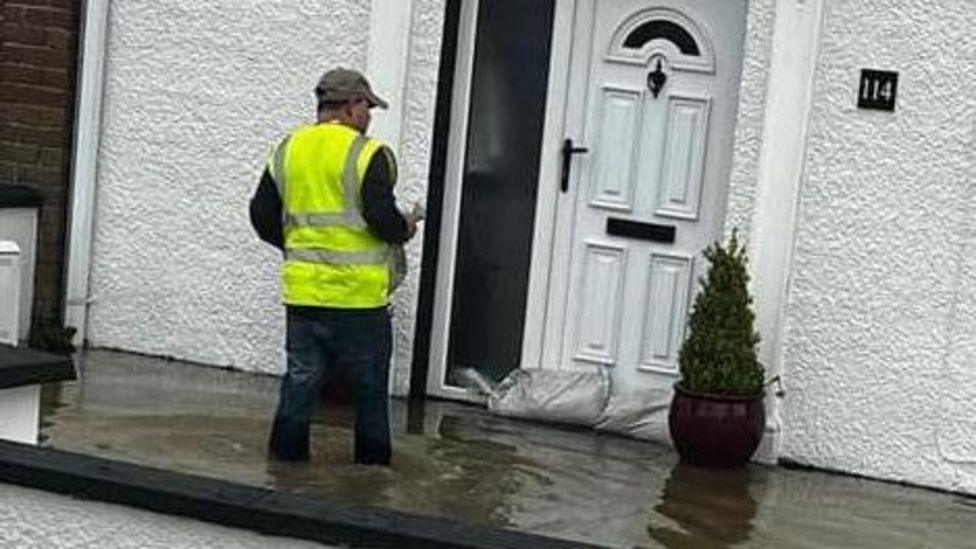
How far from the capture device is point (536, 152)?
32.7 feet

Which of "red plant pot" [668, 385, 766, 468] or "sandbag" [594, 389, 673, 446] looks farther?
"sandbag" [594, 389, 673, 446]

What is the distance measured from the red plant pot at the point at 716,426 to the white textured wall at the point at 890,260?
39 cm

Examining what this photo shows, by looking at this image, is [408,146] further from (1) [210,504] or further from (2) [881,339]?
(1) [210,504]

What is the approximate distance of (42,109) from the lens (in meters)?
10.6

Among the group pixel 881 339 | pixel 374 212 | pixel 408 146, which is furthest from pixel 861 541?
pixel 408 146

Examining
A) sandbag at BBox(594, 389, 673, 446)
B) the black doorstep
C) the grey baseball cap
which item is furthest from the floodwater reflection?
the black doorstep

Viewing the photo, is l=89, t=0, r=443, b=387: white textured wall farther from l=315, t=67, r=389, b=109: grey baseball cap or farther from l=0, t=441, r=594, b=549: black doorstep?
l=0, t=441, r=594, b=549: black doorstep

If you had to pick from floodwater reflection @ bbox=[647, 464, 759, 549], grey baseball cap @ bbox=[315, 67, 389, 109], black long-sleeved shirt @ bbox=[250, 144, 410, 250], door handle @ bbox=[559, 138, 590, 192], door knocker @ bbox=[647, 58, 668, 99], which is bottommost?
floodwater reflection @ bbox=[647, 464, 759, 549]

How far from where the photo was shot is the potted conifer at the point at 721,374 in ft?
29.0

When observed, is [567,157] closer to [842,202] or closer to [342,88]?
[842,202]

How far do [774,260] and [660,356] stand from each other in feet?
2.78

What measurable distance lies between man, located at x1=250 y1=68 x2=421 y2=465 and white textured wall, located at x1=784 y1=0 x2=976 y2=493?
2.03 metres

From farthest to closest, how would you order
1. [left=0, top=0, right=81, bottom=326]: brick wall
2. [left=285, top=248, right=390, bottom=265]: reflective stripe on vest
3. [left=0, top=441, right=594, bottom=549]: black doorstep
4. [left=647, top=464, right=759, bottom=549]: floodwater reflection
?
[left=0, top=0, right=81, bottom=326]: brick wall → [left=285, top=248, right=390, bottom=265]: reflective stripe on vest → [left=647, top=464, right=759, bottom=549]: floodwater reflection → [left=0, top=441, right=594, bottom=549]: black doorstep

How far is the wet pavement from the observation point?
7.91 meters
